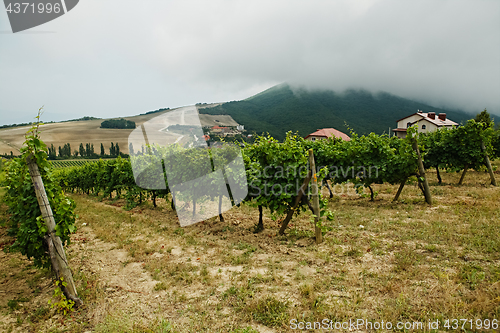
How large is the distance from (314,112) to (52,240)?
407ft

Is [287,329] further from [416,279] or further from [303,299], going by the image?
[416,279]

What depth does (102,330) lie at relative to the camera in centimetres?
364

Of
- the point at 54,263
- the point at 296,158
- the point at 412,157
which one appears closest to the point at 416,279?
the point at 296,158

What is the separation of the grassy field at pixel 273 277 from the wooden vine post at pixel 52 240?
40 cm

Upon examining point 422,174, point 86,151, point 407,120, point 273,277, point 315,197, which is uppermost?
point 407,120

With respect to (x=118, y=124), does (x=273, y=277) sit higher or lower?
lower

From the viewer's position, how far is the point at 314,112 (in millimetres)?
120125

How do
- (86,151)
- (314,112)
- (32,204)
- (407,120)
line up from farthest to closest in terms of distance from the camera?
(314,112), (86,151), (407,120), (32,204)

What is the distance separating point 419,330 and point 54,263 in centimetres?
563

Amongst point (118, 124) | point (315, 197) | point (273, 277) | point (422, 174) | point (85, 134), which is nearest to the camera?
point (273, 277)

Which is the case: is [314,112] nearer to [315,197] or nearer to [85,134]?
[85,134]

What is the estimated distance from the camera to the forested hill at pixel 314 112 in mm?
103625

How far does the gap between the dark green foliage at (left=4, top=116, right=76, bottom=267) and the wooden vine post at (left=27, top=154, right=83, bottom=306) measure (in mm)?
87

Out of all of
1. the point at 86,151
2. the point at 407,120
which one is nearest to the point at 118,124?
the point at 86,151
